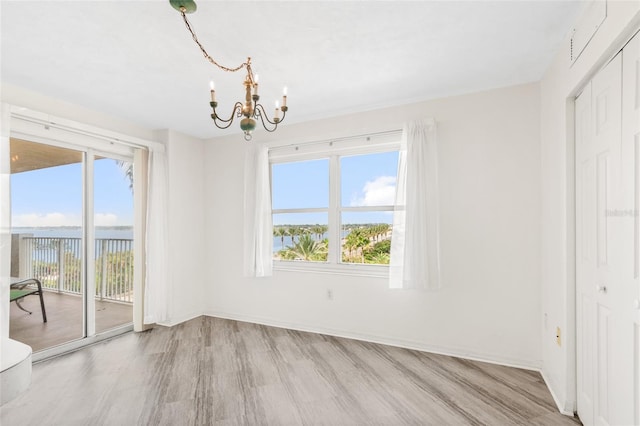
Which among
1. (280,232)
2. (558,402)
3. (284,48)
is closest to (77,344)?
(280,232)

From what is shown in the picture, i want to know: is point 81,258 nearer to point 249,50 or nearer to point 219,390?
point 219,390

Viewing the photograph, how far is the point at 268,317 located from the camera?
4.01m

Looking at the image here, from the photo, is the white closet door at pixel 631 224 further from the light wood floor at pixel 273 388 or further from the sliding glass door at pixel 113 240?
→ the sliding glass door at pixel 113 240

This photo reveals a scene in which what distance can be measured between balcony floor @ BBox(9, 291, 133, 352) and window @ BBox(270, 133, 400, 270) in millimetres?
2228

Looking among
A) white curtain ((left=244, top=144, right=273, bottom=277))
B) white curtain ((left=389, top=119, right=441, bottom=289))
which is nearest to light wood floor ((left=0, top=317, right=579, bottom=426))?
white curtain ((left=389, top=119, right=441, bottom=289))

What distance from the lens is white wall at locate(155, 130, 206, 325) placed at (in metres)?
4.04

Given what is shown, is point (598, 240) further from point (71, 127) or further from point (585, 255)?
point (71, 127)

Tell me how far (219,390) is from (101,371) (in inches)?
46.2

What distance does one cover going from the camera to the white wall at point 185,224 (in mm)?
4035

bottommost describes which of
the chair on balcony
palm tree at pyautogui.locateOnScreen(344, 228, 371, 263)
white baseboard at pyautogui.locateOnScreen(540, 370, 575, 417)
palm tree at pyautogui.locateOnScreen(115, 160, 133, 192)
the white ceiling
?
white baseboard at pyautogui.locateOnScreen(540, 370, 575, 417)

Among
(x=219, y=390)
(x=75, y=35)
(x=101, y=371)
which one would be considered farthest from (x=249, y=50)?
(x=101, y=371)

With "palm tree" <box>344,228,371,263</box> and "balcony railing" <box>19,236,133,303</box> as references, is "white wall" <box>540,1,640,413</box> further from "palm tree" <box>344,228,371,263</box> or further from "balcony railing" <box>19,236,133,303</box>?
"balcony railing" <box>19,236,133,303</box>

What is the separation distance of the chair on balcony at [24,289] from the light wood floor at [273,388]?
24.5 inches

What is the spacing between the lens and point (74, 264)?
3.33 m
